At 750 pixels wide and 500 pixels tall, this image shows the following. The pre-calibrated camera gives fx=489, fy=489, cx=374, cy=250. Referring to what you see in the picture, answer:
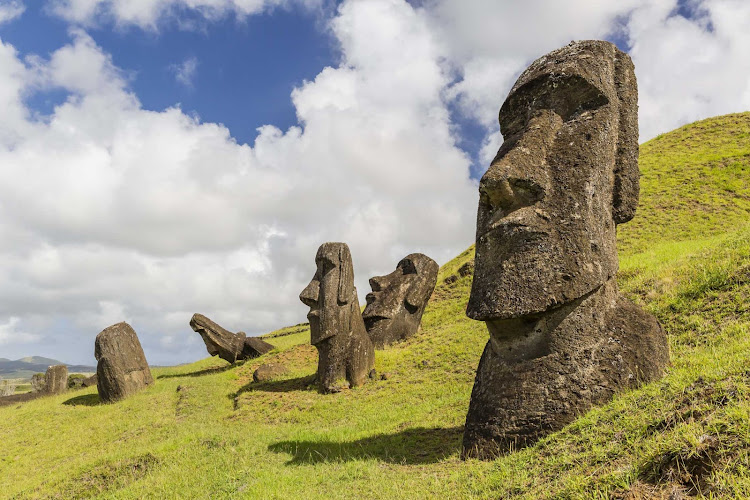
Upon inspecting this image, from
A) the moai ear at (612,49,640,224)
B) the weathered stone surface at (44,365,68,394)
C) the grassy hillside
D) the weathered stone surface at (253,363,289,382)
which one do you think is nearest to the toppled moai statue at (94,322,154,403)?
the grassy hillside

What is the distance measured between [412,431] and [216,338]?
53.0 ft

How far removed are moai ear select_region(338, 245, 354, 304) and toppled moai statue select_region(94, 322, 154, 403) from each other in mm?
9454

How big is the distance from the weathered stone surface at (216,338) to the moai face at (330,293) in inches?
356

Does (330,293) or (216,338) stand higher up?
(330,293)

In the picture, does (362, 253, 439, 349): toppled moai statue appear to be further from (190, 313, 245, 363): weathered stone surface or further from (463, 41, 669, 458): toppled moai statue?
(463, 41, 669, 458): toppled moai statue

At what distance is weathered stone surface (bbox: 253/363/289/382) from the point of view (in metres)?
16.8

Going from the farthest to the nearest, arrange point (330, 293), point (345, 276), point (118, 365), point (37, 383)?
point (37, 383) → point (118, 365) → point (345, 276) → point (330, 293)

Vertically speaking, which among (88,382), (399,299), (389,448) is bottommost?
(389,448)

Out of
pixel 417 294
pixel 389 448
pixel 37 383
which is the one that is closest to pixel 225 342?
pixel 417 294

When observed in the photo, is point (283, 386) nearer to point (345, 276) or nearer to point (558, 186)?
point (345, 276)

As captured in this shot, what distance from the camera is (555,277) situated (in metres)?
5.88

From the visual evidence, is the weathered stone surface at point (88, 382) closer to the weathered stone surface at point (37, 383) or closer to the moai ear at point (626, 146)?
the weathered stone surface at point (37, 383)

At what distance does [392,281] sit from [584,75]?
14926 mm

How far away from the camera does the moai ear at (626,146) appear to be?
22.9 feet
